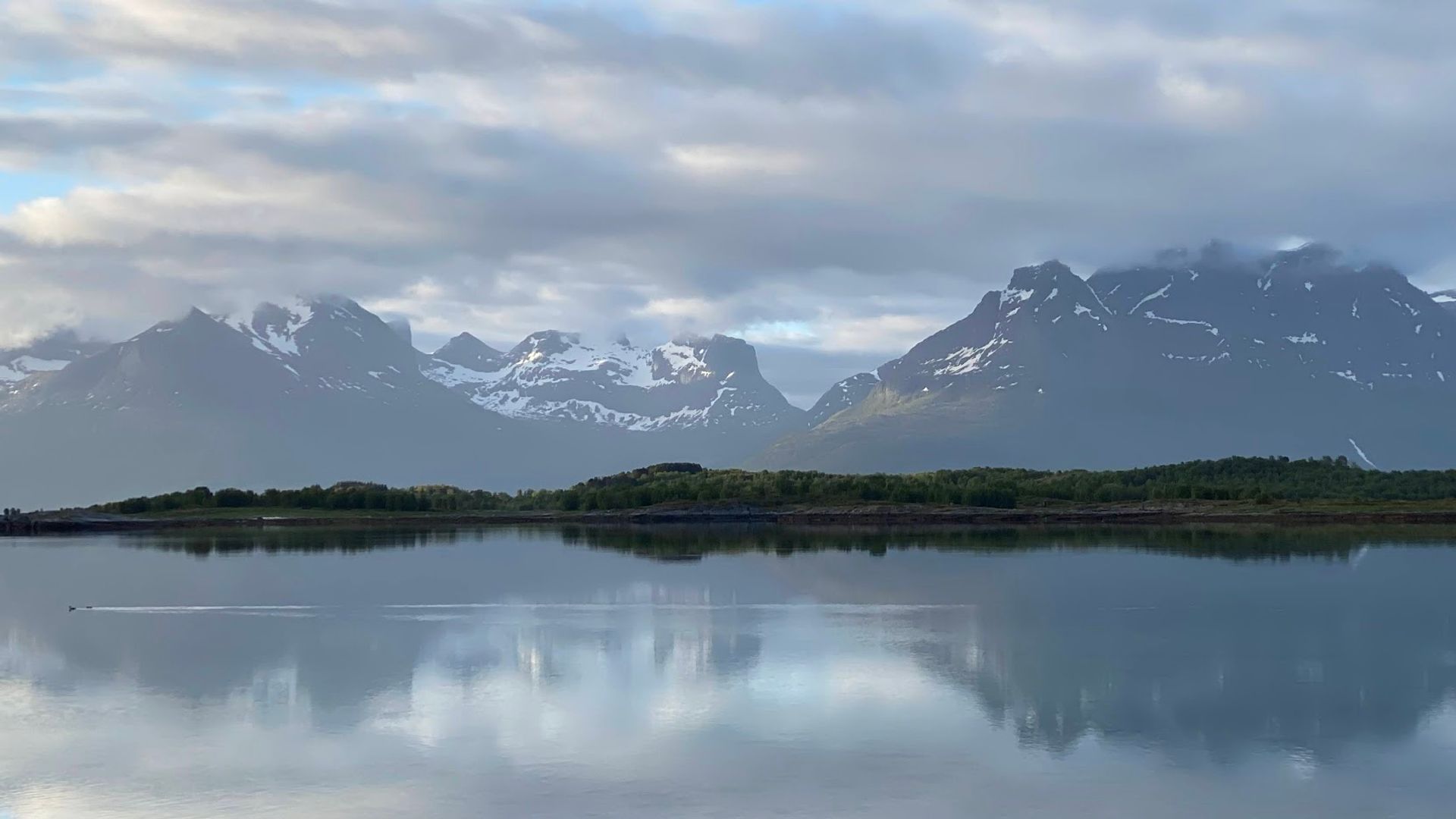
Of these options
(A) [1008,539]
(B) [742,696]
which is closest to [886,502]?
(A) [1008,539]

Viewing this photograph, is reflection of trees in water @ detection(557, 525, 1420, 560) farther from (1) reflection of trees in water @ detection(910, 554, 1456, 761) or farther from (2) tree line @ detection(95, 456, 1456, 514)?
(1) reflection of trees in water @ detection(910, 554, 1456, 761)

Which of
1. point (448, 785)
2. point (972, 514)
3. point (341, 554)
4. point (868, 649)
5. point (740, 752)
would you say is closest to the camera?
point (448, 785)

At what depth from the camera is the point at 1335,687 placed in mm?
39438

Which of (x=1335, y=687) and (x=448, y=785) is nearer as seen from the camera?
(x=448, y=785)

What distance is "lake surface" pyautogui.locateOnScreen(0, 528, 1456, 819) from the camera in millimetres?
29234

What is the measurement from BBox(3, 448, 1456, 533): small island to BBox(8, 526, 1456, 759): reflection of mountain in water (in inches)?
2170

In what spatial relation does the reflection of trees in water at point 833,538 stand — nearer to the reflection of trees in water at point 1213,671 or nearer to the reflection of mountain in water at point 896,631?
the reflection of mountain in water at point 896,631

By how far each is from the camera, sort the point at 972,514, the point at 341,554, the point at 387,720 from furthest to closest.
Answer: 1. the point at 972,514
2. the point at 341,554
3. the point at 387,720

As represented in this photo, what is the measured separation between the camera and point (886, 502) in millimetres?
164375

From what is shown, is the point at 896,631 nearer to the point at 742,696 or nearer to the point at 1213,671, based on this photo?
the point at 1213,671

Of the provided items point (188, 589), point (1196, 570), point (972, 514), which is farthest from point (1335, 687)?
point (972, 514)

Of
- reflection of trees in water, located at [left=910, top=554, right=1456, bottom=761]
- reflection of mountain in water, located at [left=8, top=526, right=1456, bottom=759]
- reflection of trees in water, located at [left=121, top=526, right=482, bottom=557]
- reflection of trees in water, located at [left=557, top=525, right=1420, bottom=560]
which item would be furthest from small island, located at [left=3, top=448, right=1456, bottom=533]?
reflection of trees in water, located at [left=910, top=554, right=1456, bottom=761]

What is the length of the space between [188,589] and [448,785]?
46.1 meters

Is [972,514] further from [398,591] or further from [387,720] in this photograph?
[387,720]
